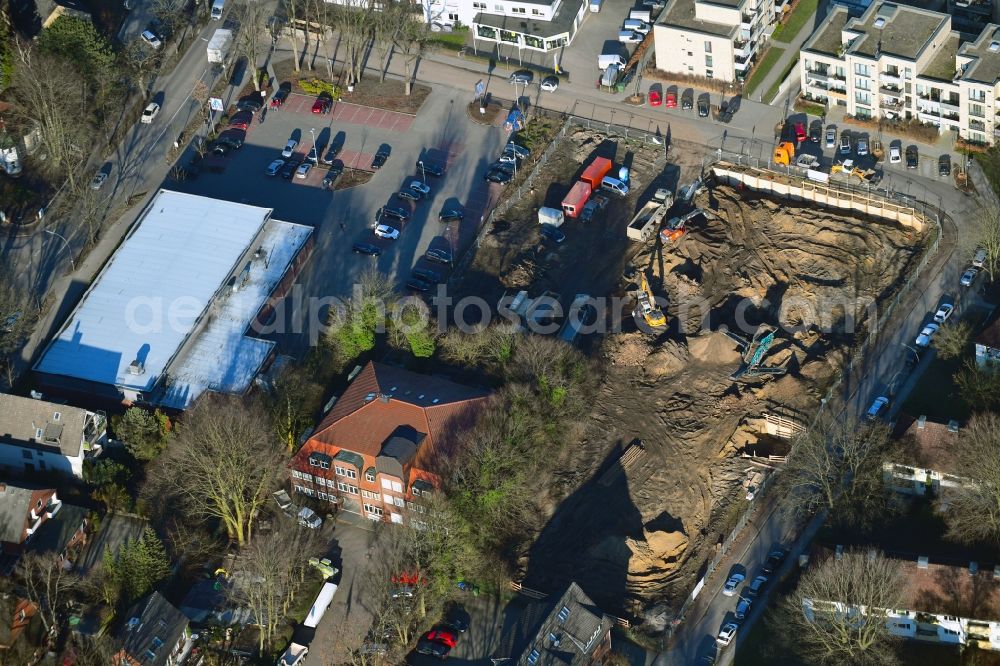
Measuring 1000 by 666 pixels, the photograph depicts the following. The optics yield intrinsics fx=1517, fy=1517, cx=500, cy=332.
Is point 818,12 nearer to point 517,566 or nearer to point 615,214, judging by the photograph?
point 615,214

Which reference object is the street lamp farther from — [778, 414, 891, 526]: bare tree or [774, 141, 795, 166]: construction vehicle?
[778, 414, 891, 526]: bare tree

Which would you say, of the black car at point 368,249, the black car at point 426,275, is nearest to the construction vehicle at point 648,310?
the black car at point 426,275

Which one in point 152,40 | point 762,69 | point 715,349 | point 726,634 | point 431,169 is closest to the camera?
point 726,634

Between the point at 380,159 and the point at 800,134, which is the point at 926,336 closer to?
the point at 800,134

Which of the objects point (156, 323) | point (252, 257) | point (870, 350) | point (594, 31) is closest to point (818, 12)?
point (594, 31)

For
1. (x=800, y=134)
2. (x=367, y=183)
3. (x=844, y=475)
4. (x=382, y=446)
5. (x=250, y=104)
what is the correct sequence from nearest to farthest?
(x=844, y=475), (x=382, y=446), (x=800, y=134), (x=367, y=183), (x=250, y=104)

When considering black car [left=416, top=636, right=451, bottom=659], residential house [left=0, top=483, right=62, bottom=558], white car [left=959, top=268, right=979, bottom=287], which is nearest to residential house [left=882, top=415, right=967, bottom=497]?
white car [left=959, top=268, right=979, bottom=287]

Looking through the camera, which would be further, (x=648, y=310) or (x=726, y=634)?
(x=648, y=310)

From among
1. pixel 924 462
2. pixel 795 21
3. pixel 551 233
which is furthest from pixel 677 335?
pixel 795 21
